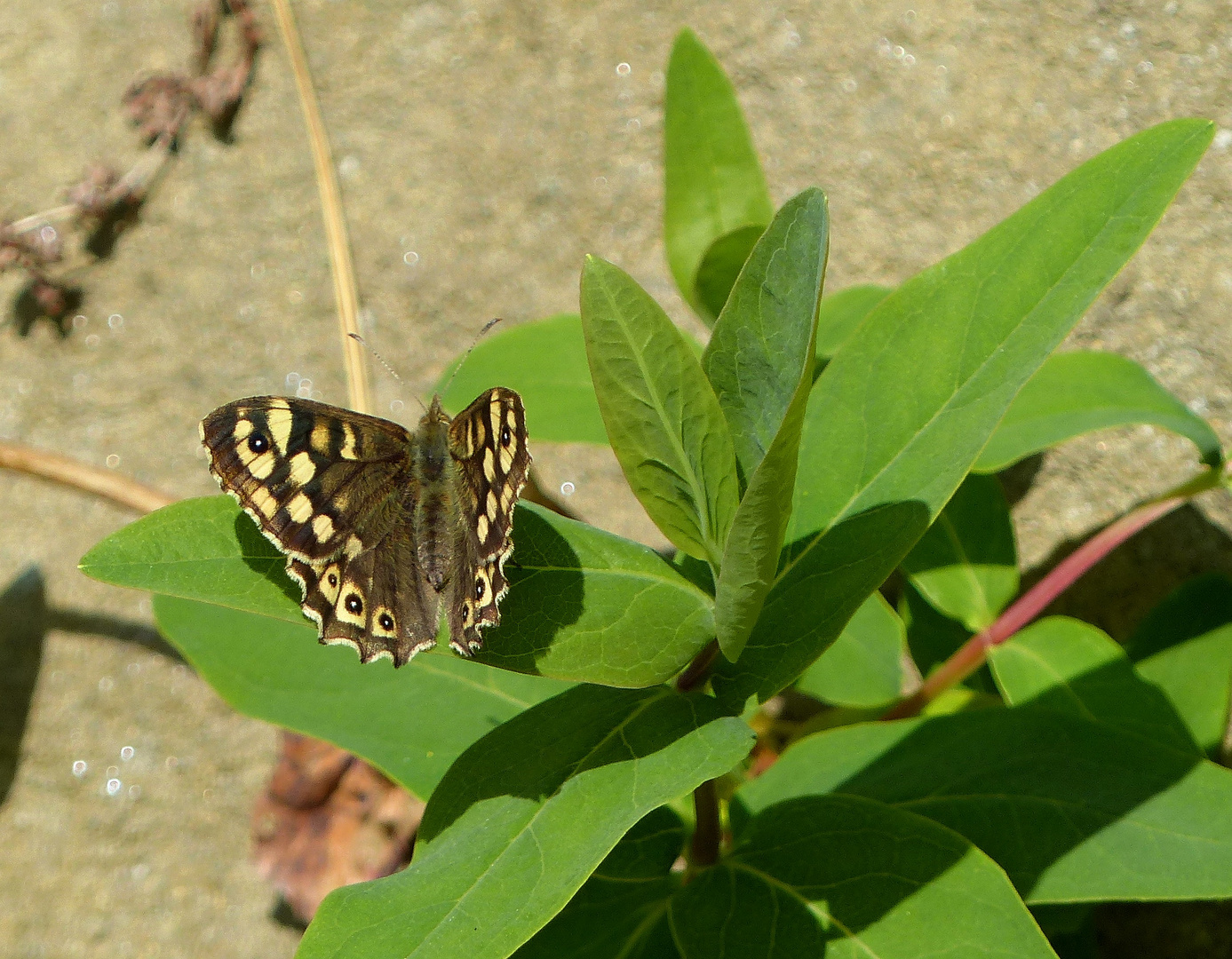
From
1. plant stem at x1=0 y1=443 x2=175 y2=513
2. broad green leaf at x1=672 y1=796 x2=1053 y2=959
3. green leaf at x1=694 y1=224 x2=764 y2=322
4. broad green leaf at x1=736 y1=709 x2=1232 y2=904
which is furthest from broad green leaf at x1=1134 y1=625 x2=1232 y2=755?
plant stem at x1=0 y1=443 x2=175 y2=513

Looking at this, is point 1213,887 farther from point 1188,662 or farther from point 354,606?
point 354,606

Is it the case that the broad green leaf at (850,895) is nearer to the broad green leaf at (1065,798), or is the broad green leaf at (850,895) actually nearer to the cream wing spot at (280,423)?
the broad green leaf at (1065,798)

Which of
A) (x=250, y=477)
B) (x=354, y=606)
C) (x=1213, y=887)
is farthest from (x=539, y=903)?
(x=1213, y=887)

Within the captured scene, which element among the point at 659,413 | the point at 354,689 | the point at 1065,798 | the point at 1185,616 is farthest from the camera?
the point at 1185,616

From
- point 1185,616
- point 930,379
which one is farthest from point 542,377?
point 1185,616

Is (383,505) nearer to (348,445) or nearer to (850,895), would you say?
(348,445)
